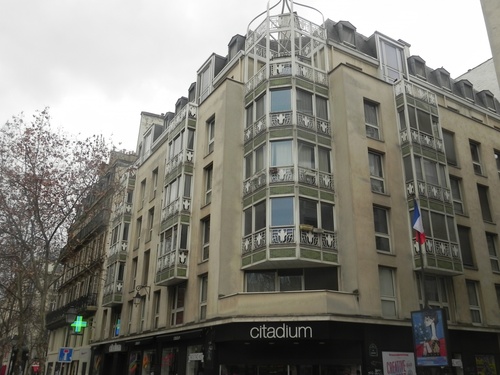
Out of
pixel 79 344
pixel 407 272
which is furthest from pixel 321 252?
pixel 79 344

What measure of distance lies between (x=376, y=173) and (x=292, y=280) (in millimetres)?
6794

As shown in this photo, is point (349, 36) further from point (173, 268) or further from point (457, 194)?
point (173, 268)

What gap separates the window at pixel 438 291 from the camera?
21.7 meters

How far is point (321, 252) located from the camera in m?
19.8

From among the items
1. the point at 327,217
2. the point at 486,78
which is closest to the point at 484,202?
the point at 327,217

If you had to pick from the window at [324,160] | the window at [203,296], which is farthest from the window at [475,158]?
the window at [203,296]

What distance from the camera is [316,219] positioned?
20484 mm

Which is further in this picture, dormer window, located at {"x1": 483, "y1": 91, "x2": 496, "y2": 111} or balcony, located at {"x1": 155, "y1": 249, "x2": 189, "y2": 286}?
dormer window, located at {"x1": 483, "y1": 91, "x2": 496, "y2": 111}

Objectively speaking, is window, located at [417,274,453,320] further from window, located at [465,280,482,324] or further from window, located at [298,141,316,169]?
window, located at [298,141,316,169]

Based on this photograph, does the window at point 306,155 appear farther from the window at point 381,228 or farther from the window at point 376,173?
the window at point 381,228

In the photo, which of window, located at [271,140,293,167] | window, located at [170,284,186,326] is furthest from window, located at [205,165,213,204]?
window, located at [170,284,186,326]

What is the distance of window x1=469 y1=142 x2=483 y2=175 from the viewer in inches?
1071

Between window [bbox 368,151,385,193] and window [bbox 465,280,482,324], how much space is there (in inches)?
268

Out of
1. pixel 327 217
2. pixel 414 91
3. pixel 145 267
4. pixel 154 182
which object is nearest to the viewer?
pixel 327 217
